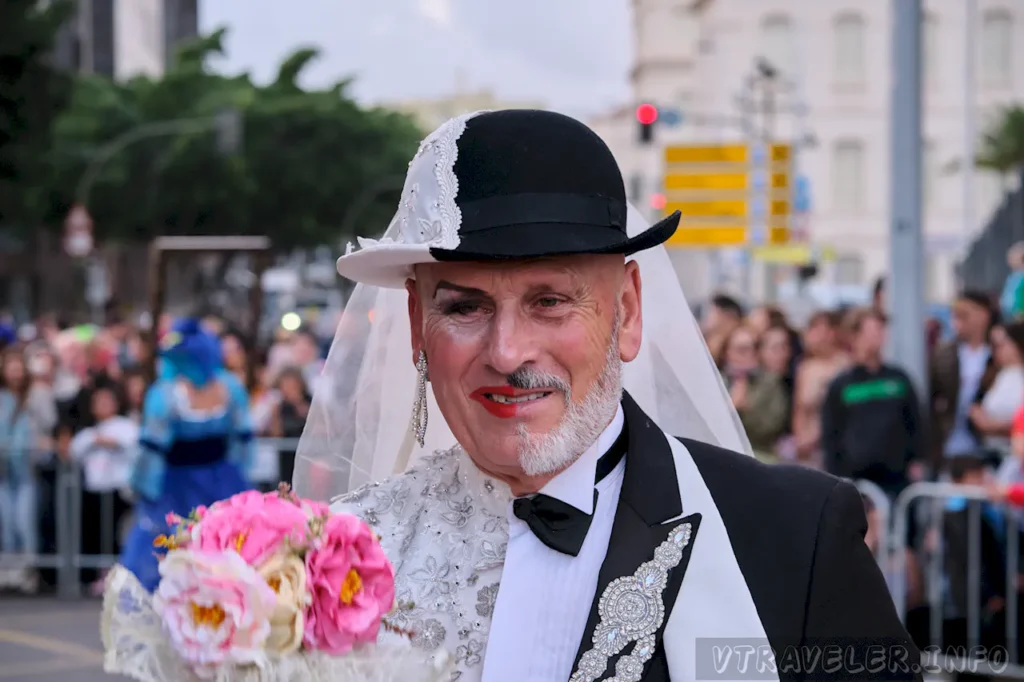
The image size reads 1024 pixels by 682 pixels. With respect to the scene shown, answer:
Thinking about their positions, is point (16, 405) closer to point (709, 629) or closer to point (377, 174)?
point (709, 629)

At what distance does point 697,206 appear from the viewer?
22453 millimetres

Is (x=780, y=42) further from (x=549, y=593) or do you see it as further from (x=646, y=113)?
(x=549, y=593)

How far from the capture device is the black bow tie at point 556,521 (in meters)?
2.55

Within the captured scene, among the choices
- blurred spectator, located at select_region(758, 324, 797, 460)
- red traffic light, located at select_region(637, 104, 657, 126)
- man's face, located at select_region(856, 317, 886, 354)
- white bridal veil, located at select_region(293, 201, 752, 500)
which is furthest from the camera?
red traffic light, located at select_region(637, 104, 657, 126)

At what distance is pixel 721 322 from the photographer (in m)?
11.2

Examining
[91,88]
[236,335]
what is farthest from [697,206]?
[91,88]

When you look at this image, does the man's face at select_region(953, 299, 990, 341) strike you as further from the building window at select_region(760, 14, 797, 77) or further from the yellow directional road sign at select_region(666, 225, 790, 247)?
the building window at select_region(760, 14, 797, 77)

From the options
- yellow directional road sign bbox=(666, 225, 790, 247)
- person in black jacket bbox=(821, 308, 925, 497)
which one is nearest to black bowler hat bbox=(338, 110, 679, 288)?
person in black jacket bbox=(821, 308, 925, 497)

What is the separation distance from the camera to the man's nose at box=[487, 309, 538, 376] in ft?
8.14

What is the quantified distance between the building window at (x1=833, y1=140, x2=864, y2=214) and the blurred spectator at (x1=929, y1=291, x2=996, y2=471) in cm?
5172

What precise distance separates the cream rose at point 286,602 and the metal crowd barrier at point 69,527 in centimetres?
1012

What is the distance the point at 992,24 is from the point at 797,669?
6169 centimetres

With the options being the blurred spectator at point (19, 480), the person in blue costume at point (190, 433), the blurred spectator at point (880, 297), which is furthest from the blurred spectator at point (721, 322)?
the blurred spectator at point (19, 480)

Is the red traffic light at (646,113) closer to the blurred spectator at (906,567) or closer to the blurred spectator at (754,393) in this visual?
the blurred spectator at (754,393)
